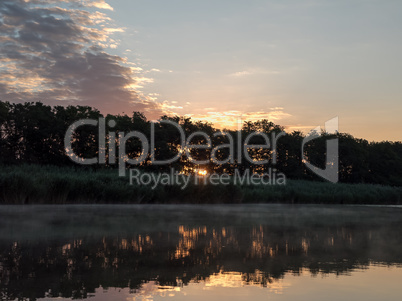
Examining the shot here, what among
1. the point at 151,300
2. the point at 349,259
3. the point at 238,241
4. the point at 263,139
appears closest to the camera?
the point at 151,300

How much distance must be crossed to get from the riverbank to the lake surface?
1058cm

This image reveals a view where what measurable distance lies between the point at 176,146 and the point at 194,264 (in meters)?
52.2

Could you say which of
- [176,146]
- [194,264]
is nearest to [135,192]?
[194,264]

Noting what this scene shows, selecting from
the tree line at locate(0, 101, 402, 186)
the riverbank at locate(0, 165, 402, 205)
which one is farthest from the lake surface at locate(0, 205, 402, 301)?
the tree line at locate(0, 101, 402, 186)

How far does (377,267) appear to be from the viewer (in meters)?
8.61

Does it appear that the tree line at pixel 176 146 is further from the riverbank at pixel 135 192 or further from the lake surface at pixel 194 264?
the lake surface at pixel 194 264

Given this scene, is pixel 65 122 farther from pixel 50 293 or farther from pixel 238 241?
pixel 50 293

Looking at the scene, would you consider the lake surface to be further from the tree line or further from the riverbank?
the tree line

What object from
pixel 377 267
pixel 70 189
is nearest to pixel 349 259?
pixel 377 267

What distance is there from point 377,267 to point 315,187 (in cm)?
3294

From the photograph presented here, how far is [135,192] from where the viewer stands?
29266 millimetres

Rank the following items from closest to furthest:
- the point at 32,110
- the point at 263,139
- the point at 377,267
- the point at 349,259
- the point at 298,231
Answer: the point at 377,267
the point at 349,259
the point at 298,231
the point at 32,110
the point at 263,139

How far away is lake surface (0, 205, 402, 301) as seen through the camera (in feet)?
21.0

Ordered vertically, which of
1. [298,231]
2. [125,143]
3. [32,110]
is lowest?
[298,231]
